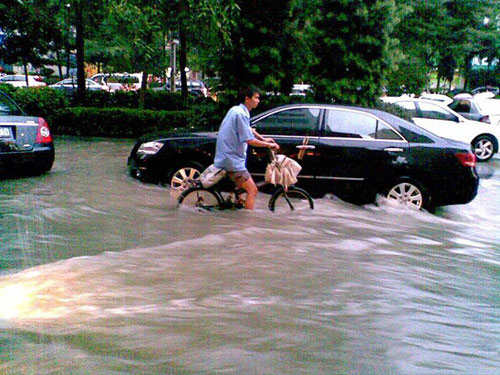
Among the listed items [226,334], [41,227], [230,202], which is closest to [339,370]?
[226,334]

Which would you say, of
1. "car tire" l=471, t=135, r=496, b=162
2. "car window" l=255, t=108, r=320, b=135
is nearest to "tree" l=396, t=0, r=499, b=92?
"car tire" l=471, t=135, r=496, b=162

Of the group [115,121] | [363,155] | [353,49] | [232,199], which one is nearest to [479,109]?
[353,49]

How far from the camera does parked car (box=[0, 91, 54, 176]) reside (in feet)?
30.0

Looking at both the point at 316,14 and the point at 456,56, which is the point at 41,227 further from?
the point at 456,56

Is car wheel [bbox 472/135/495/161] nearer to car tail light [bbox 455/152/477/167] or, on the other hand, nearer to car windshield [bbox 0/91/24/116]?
car tail light [bbox 455/152/477/167]

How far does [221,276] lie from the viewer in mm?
5465

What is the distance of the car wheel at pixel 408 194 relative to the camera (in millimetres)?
8477

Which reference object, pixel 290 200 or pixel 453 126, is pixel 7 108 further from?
pixel 453 126

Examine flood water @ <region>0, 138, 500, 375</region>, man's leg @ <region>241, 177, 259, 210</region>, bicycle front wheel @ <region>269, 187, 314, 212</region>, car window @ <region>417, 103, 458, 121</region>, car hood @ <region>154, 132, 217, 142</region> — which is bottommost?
flood water @ <region>0, 138, 500, 375</region>

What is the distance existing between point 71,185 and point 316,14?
859 centimetres

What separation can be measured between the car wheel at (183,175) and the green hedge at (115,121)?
801 centimetres

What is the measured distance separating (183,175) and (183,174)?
2cm

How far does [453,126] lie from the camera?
1498 cm

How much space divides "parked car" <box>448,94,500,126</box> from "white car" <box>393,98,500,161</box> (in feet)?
2.47
